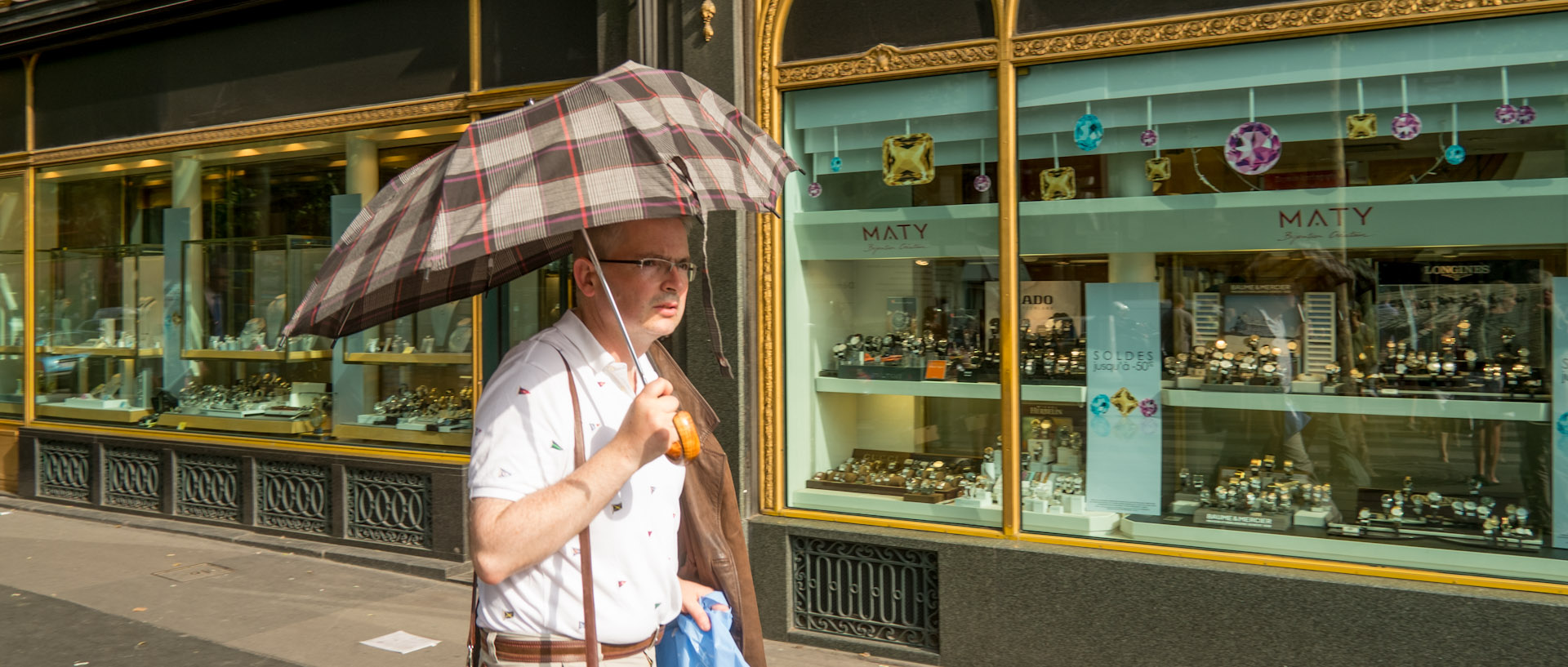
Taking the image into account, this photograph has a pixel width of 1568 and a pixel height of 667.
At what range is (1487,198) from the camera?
178 inches

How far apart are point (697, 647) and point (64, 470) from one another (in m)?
9.52

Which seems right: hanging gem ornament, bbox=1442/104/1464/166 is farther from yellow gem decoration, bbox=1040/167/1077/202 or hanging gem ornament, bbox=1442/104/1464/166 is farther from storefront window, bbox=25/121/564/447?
storefront window, bbox=25/121/564/447

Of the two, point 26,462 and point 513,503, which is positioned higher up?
point 513,503

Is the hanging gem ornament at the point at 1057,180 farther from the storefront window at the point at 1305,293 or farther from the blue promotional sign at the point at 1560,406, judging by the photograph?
the blue promotional sign at the point at 1560,406

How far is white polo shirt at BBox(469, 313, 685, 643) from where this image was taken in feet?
6.42

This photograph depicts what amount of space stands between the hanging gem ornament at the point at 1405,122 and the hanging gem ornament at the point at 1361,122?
0.27 ft

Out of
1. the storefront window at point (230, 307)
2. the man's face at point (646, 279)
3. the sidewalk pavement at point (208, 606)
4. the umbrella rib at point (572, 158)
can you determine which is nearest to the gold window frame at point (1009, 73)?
the sidewalk pavement at point (208, 606)

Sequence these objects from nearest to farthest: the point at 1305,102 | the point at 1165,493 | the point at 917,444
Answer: the point at 1305,102 → the point at 1165,493 → the point at 917,444

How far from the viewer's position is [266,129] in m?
8.00

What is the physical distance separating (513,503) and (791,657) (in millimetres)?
3834

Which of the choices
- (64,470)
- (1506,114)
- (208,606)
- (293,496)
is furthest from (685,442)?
(64,470)

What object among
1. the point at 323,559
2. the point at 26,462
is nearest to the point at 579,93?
the point at 323,559


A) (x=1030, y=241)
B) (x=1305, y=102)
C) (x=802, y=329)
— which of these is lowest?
(x=802, y=329)

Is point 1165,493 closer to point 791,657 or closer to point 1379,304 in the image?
point 1379,304
